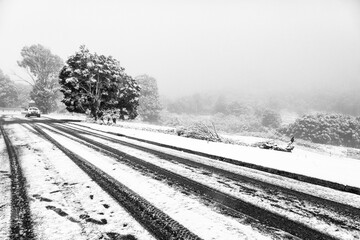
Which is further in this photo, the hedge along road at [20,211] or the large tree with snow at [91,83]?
the large tree with snow at [91,83]

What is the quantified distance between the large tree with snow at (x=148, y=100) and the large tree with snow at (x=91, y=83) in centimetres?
2538

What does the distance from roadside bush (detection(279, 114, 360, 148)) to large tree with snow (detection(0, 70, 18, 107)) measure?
7997 centimetres

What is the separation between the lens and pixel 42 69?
4181 cm

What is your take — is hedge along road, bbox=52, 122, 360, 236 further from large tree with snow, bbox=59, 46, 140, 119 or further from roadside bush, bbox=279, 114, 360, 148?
roadside bush, bbox=279, 114, 360, 148

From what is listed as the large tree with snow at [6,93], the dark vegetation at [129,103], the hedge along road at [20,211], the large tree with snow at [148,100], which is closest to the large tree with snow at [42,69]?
the dark vegetation at [129,103]

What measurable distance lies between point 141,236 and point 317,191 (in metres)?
3.16

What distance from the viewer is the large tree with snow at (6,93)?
213ft

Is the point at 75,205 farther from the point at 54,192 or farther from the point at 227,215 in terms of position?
the point at 227,215

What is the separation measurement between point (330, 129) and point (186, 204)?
1579 inches

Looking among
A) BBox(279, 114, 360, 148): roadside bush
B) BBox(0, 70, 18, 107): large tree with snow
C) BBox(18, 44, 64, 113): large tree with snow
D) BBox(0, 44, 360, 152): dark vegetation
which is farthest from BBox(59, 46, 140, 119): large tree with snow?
BBox(0, 70, 18, 107): large tree with snow

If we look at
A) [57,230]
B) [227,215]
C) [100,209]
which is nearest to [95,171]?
[100,209]

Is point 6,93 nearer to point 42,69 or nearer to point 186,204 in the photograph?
point 42,69

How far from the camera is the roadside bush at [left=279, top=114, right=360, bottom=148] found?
3462 cm

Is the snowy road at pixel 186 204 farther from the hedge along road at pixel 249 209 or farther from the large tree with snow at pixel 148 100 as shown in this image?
the large tree with snow at pixel 148 100
